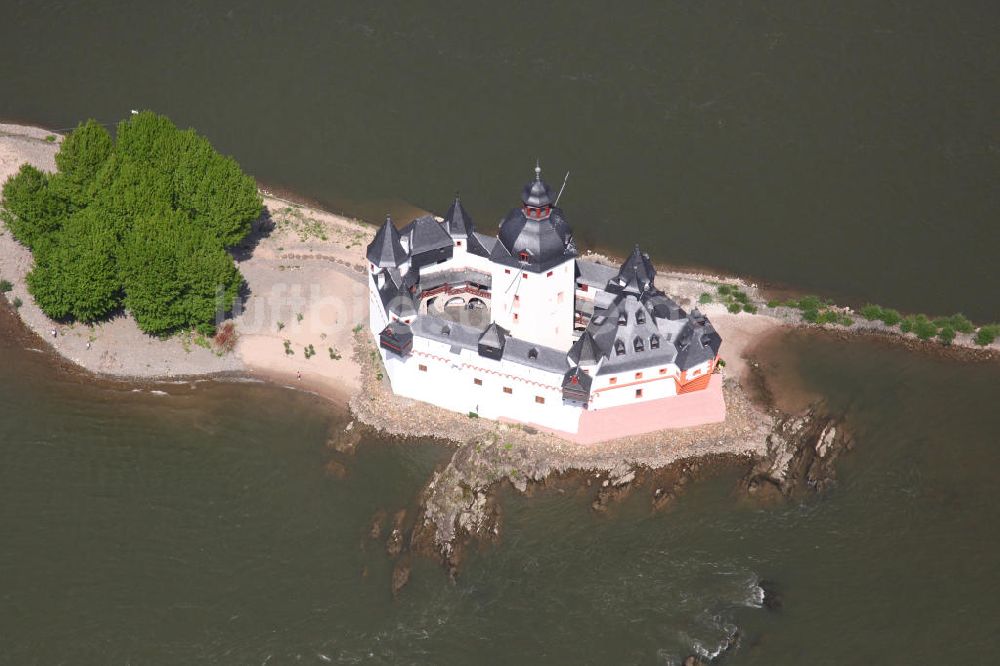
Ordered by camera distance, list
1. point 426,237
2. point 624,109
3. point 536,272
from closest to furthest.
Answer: point 536,272 < point 426,237 < point 624,109

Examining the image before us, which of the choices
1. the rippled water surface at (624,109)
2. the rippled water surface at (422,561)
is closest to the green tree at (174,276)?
the rippled water surface at (422,561)

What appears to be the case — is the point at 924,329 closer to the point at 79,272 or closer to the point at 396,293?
the point at 396,293

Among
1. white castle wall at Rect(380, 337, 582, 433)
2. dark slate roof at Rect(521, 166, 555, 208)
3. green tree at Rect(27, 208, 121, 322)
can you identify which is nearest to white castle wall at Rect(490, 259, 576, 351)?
white castle wall at Rect(380, 337, 582, 433)

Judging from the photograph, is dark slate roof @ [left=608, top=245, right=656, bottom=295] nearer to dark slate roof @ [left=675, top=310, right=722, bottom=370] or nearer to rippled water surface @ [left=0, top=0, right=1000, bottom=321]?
dark slate roof @ [left=675, top=310, right=722, bottom=370]

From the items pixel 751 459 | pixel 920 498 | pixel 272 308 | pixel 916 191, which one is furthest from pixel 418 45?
pixel 920 498

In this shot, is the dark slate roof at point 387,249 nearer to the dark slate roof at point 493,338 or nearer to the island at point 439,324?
the island at point 439,324


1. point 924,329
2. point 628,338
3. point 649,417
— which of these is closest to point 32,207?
point 628,338
